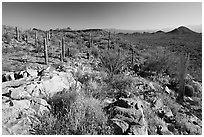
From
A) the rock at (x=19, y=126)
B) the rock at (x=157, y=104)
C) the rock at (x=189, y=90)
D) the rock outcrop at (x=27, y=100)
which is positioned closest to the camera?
the rock at (x=19, y=126)

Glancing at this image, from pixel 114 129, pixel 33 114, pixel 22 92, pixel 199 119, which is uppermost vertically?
pixel 22 92

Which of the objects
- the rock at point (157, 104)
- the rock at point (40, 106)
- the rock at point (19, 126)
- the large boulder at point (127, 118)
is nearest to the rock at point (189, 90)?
the rock at point (157, 104)

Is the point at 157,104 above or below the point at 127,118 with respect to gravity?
below

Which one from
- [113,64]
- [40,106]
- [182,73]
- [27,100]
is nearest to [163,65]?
[182,73]

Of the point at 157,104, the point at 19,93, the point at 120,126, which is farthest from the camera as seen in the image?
the point at 157,104

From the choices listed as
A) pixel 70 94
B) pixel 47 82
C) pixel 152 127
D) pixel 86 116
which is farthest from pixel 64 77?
pixel 152 127

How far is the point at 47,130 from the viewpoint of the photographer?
2918mm

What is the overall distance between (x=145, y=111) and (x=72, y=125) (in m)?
2.18

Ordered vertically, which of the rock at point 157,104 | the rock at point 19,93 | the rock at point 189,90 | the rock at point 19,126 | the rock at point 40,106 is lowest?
the rock at point 189,90

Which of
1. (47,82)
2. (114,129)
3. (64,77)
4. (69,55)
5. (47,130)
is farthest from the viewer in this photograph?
(69,55)

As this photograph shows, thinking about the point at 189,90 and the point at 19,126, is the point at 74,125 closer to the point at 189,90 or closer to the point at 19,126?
the point at 19,126

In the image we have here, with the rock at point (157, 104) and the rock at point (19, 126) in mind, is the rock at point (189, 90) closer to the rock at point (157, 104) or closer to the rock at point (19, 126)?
the rock at point (157, 104)

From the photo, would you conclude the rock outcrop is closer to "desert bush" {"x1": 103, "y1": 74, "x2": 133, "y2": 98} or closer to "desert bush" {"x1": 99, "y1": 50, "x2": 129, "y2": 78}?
"desert bush" {"x1": 103, "y1": 74, "x2": 133, "y2": 98}

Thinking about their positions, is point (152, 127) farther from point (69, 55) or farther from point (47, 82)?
point (69, 55)
